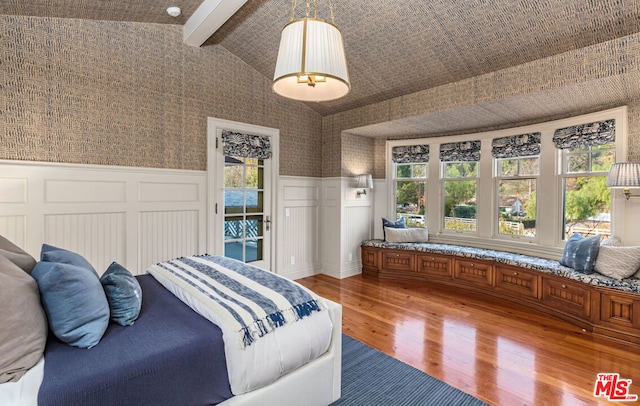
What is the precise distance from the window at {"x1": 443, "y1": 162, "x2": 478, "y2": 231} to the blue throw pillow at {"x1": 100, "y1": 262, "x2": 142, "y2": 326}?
4.41 m

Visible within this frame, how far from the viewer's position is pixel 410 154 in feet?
17.2

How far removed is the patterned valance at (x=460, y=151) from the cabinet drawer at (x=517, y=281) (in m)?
1.65

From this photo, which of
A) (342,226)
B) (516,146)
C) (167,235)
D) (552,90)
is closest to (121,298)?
(167,235)

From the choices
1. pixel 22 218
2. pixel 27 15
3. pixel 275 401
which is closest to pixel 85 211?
pixel 22 218

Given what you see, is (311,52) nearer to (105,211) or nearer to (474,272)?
(105,211)

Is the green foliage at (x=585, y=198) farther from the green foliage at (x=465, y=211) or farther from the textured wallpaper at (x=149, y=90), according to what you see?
the green foliage at (x=465, y=211)

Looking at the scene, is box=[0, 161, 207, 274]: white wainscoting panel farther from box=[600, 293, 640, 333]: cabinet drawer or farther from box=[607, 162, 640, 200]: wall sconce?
box=[607, 162, 640, 200]: wall sconce

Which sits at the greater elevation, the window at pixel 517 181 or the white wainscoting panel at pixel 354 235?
the window at pixel 517 181

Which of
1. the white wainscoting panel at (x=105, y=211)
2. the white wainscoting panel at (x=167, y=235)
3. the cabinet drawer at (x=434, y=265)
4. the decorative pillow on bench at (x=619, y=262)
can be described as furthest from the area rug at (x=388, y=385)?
the white wainscoting panel at (x=105, y=211)

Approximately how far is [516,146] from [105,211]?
4940mm

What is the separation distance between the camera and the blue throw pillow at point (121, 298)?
164cm

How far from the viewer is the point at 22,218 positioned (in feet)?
9.53

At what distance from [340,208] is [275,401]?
135 inches

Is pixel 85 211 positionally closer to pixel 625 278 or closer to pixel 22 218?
pixel 22 218
